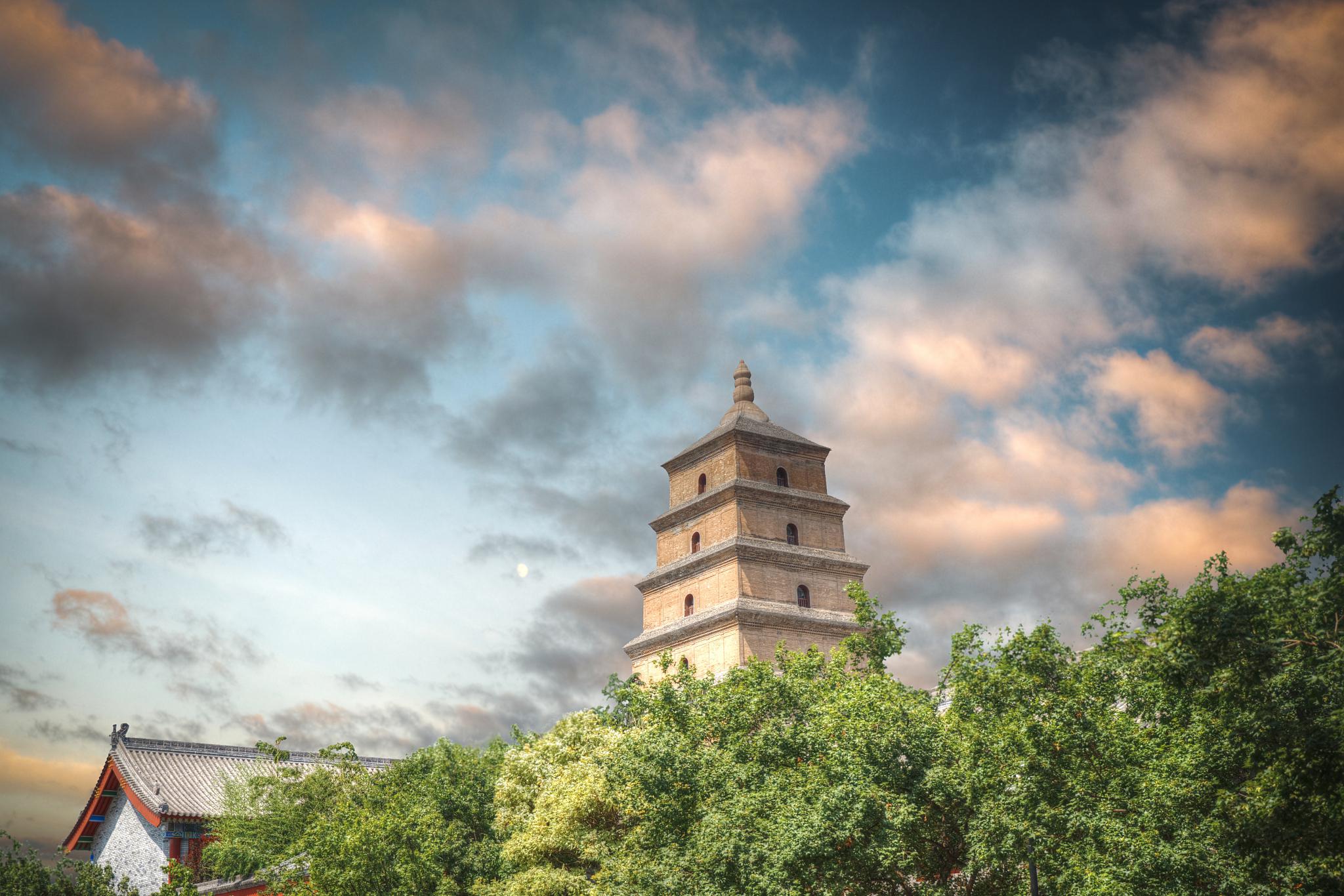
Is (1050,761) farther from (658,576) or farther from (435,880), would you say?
(658,576)

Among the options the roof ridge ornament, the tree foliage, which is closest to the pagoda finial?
the roof ridge ornament

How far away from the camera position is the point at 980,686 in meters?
19.7

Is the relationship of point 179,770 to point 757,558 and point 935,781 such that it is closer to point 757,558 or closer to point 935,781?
point 757,558

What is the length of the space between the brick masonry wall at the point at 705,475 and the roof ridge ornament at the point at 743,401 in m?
2.16

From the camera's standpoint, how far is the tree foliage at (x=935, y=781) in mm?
13711

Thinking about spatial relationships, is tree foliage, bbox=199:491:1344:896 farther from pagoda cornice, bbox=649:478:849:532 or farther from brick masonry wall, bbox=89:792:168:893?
pagoda cornice, bbox=649:478:849:532

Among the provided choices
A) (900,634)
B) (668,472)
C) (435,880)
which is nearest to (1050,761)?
(900,634)

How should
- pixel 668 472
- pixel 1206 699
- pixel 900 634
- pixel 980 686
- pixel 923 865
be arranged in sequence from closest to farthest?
pixel 1206 699 < pixel 923 865 < pixel 980 686 < pixel 900 634 < pixel 668 472

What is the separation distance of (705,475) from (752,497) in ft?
8.36

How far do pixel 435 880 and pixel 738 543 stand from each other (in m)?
13.4

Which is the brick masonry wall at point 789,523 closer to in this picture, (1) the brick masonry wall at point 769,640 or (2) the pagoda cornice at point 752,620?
(2) the pagoda cornice at point 752,620

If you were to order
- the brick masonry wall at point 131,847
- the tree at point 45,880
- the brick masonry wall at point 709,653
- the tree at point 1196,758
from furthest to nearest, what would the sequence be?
the brick masonry wall at point 131,847 → the brick masonry wall at point 709,653 → the tree at point 45,880 → the tree at point 1196,758

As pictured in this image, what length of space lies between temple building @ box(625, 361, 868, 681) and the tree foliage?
16.4 ft

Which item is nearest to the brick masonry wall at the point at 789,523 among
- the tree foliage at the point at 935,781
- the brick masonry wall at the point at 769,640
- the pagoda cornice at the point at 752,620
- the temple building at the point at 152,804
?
the pagoda cornice at the point at 752,620
